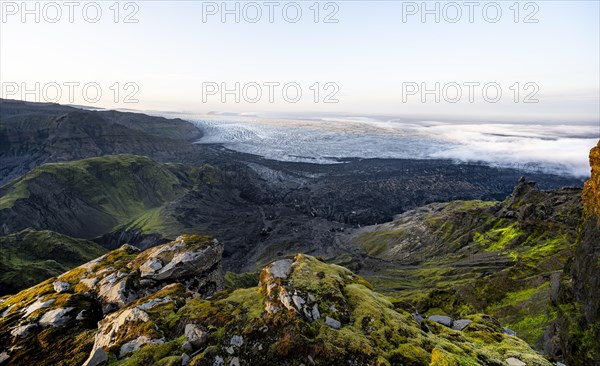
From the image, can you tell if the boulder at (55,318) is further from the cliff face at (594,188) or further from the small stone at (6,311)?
the cliff face at (594,188)

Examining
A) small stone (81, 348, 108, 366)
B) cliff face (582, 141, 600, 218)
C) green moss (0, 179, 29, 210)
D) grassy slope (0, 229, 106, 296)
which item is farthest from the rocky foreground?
green moss (0, 179, 29, 210)

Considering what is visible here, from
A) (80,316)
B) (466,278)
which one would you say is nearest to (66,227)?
(80,316)

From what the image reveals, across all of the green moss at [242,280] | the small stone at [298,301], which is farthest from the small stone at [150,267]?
the green moss at [242,280]

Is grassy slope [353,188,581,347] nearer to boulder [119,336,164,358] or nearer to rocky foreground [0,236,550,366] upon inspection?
rocky foreground [0,236,550,366]

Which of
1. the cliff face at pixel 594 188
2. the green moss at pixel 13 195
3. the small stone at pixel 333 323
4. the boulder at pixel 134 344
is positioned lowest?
the green moss at pixel 13 195

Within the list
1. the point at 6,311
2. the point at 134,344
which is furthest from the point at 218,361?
the point at 6,311

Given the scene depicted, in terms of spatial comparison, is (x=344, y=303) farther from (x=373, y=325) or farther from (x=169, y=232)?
Result: (x=169, y=232)
